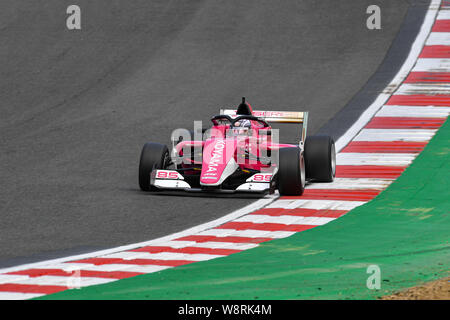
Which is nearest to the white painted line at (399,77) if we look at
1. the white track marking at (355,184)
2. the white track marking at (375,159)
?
the white track marking at (375,159)

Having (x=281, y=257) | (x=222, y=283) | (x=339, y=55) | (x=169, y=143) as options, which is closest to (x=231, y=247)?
(x=281, y=257)

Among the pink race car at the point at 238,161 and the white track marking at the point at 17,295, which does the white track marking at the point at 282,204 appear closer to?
the white track marking at the point at 17,295

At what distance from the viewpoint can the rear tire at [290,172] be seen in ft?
41.7

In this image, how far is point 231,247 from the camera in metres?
9.99

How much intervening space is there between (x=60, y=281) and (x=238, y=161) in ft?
17.1

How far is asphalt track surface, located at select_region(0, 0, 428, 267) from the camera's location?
11719 mm

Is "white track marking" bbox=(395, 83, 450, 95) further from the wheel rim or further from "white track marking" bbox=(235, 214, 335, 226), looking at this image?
"white track marking" bbox=(235, 214, 335, 226)

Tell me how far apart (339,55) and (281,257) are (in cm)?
1554

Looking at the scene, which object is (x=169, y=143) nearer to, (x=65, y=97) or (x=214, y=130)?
(x=214, y=130)

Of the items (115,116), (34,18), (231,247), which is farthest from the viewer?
(34,18)

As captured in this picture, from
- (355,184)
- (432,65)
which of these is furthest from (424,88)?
(355,184)

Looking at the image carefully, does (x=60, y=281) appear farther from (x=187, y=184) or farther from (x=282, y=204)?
(x=282, y=204)

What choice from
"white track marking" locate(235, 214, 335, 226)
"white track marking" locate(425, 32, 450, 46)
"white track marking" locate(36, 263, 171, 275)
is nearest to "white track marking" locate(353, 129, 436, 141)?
"white track marking" locate(235, 214, 335, 226)

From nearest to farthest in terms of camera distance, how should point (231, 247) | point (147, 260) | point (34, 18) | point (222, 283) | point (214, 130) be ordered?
point (222, 283) < point (147, 260) < point (231, 247) < point (214, 130) < point (34, 18)
